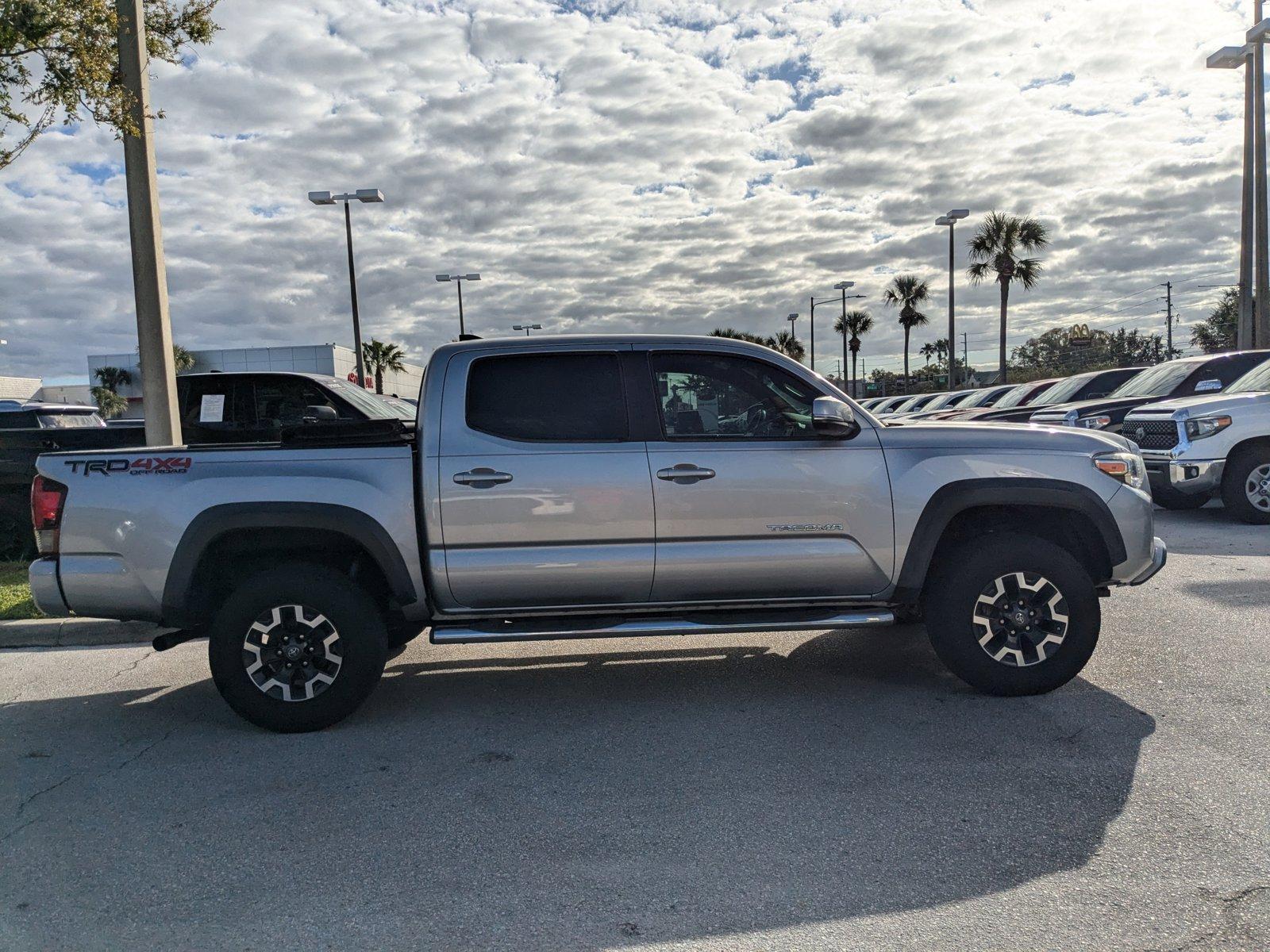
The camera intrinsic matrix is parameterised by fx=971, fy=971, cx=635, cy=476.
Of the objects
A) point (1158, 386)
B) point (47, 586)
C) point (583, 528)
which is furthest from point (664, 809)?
point (1158, 386)

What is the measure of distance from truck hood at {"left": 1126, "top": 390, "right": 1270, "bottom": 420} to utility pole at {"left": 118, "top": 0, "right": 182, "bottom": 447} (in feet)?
33.2

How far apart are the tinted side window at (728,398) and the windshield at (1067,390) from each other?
12320mm

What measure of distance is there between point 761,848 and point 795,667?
2481 millimetres

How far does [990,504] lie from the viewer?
16.4 feet

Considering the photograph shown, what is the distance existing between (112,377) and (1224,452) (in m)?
65.6

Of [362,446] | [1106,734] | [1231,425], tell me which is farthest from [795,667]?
[1231,425]

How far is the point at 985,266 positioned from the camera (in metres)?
42.0

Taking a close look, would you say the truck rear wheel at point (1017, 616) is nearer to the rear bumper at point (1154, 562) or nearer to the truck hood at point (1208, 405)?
the rear bumper at point (1154, 562)

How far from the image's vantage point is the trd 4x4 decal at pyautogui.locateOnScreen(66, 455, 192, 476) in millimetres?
4863

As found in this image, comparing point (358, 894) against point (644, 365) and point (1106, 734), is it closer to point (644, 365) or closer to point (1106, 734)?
point (644, 365)

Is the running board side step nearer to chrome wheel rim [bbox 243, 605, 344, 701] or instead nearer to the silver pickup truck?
the silver pickup truck

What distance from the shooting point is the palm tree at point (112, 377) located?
62.1m

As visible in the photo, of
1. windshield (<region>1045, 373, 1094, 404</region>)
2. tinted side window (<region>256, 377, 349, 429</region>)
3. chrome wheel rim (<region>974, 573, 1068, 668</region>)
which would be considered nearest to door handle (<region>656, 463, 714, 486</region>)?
chrome wheel rim (<region>974, 573, 1068, 668</region>)

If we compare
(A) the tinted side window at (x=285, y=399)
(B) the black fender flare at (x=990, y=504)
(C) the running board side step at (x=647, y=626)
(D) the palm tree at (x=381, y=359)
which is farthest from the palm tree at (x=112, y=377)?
(B) the black fender flare at (x=990, y=504)
